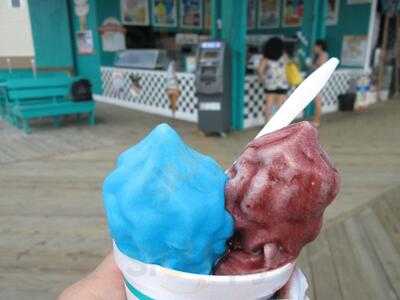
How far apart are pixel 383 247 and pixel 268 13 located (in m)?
8.52

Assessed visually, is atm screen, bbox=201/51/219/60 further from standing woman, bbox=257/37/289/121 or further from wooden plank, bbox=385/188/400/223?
wooden plank, bbox=385/188/400/223

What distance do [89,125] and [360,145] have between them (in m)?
4.31

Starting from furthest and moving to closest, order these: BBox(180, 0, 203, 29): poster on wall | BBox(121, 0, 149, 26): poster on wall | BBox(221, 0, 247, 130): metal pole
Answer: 1. BBox(180, 0, 203, 29): poster on wall
2. BBox(121, 0, 149, 26): poster on wall
3. BBox(221, 0, 247, 130): metal pole

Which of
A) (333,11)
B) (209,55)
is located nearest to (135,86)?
(209,55)

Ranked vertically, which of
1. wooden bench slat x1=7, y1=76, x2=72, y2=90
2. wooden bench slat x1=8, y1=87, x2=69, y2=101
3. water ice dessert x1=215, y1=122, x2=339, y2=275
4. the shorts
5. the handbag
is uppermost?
water ice dessert x1=215, y1=122, x2=339, y2=275

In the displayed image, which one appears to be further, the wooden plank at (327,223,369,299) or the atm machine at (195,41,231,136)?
the atm machine at (195,41,231,136)

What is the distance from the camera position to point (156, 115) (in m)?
7.71

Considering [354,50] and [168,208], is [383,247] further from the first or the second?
[354,50]

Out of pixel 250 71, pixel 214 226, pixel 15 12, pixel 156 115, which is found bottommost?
pixel 156 115

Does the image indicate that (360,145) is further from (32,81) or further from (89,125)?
(32,81)

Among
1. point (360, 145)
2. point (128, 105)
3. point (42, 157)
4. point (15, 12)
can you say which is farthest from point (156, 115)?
point (15, 12)

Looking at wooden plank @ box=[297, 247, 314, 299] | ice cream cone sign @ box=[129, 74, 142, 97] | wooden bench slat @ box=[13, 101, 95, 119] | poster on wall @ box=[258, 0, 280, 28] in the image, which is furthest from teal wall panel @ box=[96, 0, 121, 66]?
wooden plank @ box=[297, 247, 314, 299]

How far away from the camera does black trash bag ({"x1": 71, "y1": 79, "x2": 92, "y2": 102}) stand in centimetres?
659

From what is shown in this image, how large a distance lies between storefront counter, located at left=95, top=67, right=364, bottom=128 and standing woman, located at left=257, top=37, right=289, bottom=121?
429mm
